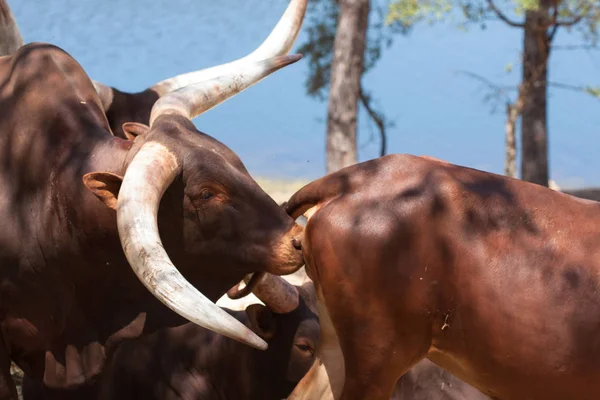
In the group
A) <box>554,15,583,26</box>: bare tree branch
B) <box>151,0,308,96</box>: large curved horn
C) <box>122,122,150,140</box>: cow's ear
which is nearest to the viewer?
<box>122,122,150,140</box>: cow's ear

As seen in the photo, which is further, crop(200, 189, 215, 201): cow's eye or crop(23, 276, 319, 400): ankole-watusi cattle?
crop(23, 276, 319, 400): ankole-watusi cattle

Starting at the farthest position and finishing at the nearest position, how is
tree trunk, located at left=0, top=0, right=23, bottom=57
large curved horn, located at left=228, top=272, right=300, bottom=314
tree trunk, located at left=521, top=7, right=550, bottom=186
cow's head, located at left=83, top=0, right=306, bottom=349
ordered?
tree trunk, located at left=521, top=7, right=550, bottom=186, tree trunk, located at left=0, top=0, right=23, bottom=57, large curved horn, located at left=228, top=272, right=300, bottom=314, cow's head, located at left=83, top=0, right=306, bottom=349

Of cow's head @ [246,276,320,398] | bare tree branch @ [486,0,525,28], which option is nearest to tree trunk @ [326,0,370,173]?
bare tree branch @ [486,0,525,28]

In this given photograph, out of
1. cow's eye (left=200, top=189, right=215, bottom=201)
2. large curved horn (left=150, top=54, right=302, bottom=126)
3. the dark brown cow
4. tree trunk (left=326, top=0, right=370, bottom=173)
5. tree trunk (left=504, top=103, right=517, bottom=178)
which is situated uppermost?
large curved horn (left=150, top=54, right=302, bottom=126)

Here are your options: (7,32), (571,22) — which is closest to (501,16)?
(571,22)

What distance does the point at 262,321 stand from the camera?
5.38 m

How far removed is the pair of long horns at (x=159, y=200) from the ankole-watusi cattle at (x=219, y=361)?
1.01m

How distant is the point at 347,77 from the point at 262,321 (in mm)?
7254

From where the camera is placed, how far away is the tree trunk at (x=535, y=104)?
14312mm

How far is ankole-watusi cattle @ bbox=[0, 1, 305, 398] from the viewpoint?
4422mm

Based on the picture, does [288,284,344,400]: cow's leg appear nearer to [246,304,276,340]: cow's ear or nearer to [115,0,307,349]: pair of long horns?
[115,0,307,349]: pair of long horns

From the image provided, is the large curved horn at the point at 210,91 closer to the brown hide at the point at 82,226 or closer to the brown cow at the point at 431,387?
the brown hide at the point at 82,226

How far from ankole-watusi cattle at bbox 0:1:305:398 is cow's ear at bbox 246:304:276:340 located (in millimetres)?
597

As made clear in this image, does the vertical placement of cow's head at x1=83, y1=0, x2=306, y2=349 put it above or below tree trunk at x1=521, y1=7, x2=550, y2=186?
above
